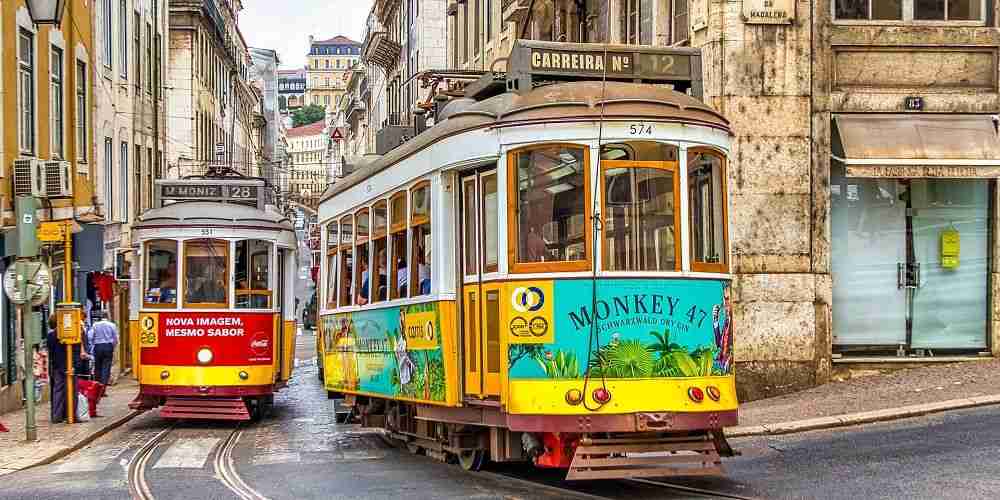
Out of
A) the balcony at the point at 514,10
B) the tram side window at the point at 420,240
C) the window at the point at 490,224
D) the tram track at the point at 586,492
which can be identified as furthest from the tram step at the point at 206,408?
the balcony at the point at 514,10

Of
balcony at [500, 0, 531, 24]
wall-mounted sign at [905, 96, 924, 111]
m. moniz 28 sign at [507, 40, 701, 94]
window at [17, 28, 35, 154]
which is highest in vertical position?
balcony at [500, 0, 531, 24]

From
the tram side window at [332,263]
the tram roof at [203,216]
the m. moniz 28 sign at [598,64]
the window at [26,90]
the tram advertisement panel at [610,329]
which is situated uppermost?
the window at [26,90]

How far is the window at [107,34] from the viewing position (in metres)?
31.6

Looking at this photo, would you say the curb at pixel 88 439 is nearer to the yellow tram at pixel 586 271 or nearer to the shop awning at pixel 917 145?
the yellow tram at pixel 586 271

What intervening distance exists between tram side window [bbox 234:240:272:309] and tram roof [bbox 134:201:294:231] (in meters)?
0.31

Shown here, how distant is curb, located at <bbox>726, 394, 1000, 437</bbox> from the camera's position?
15.6m

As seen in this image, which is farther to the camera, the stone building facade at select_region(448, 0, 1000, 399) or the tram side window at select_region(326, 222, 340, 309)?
the stone building facade at select_region(448, 0, 1000, 399)

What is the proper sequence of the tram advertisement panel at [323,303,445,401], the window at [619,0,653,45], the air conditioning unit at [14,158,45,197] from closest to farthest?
the tram advertisement panel at [323,303,445,401], the air conditioning unit at [14,158,45,197], the window at [619,0,653,45]

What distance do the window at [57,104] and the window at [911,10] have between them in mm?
13548

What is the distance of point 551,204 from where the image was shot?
10945 millimetres

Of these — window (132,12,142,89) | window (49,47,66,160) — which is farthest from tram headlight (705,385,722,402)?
window (132,12,142,89)

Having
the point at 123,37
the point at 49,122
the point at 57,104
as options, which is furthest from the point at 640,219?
the point at 123,37

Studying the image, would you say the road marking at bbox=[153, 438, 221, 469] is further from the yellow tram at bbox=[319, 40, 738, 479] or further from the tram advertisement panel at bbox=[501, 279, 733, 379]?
the tram advertisement panel at bbox=[501, 279, 733, 379]

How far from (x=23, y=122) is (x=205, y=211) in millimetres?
4697
